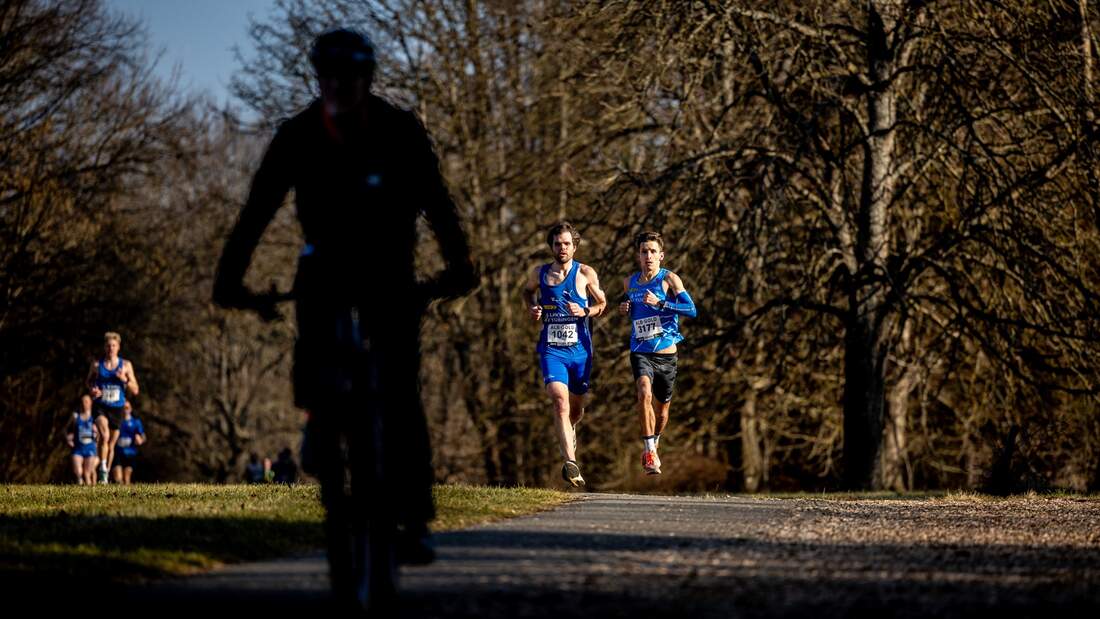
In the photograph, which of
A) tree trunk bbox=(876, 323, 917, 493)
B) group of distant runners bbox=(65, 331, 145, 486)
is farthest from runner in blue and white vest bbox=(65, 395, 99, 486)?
tree trunk bbox=(876, 323, 917, 493)

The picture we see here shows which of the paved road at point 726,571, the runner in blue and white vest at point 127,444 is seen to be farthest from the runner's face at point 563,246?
the runner in blue and white vest at point 127,444

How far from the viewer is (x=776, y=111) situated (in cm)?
1838

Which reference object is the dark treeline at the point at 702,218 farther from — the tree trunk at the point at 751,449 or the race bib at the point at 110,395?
the race bib at the point at 110,395

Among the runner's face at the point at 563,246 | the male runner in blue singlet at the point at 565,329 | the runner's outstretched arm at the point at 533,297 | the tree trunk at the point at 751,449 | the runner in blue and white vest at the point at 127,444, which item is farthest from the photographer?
the tree trunk at the point at 751,449

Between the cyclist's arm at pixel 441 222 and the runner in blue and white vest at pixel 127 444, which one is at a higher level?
the cyclist's arm at pixel 441 222

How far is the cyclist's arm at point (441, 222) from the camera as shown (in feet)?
18.4

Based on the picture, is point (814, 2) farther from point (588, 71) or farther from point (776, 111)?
point (588, 71)

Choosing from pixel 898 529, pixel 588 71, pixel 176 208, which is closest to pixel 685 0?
pixel 588 71

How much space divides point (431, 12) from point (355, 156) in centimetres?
2410

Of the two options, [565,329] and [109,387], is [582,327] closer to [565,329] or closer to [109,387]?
[565,329]

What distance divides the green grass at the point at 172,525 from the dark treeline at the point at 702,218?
2137mm

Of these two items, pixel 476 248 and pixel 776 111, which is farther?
pixel 476 248

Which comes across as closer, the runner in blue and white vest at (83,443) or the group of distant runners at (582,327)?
the group of distant runners at (582,327)

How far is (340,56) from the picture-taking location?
527cm
